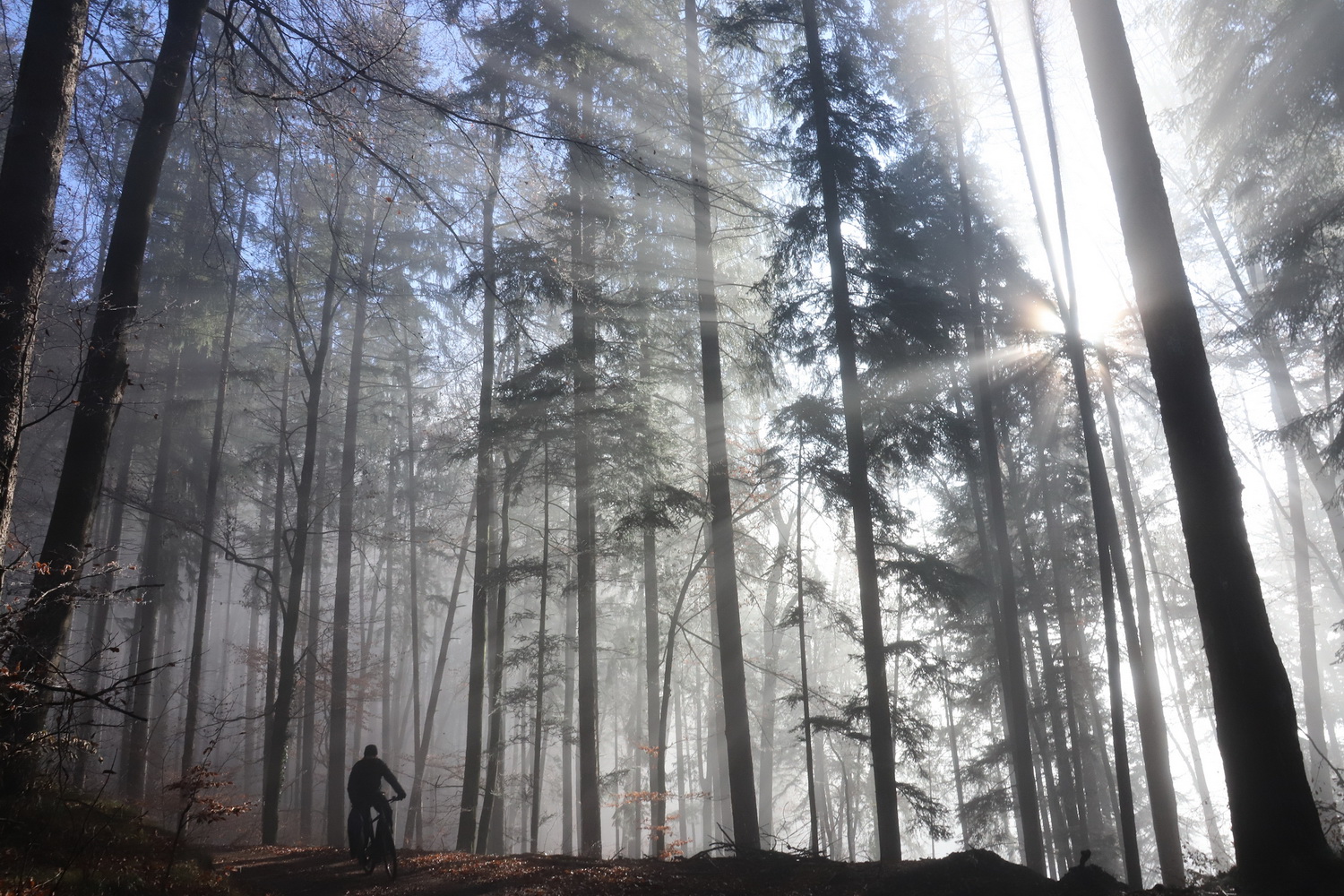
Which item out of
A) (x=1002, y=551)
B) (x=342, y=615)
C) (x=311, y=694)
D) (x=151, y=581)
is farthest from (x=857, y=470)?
(x=151, y=581)

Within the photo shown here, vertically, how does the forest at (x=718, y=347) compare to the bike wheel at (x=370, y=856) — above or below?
above

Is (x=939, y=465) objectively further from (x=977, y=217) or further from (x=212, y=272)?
(x=212, y=272)

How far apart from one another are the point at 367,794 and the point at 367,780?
18 centimetres

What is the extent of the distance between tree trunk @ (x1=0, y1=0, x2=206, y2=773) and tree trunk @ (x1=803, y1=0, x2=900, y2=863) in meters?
8.39

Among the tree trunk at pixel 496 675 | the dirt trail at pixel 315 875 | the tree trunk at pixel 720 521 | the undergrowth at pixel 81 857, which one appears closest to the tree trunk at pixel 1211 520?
the tree trunk at pixel 720 521

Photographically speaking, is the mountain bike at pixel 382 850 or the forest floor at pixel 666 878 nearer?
the forest floor at pixel 666 878

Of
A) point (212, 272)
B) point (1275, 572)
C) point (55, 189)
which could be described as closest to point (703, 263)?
point (55, 189)

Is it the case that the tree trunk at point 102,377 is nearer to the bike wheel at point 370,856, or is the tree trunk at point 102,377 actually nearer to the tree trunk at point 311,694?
the bike wheel at point 370,856

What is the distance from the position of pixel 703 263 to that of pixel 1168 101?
21.7 m

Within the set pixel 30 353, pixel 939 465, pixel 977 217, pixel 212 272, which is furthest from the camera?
pixel 212 272

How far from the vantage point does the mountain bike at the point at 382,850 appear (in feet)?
29.7

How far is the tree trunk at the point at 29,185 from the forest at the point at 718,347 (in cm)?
3

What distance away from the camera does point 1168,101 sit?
77.3ft

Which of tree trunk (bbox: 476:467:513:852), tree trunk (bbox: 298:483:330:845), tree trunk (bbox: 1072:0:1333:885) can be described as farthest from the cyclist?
tree trunk (bbox: 298:483:330:845)
